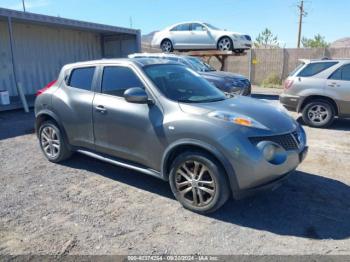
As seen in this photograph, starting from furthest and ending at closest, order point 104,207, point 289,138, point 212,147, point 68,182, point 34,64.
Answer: point 34,64 < point 68,182 < point 104,207 < point 289,138 < point 212,147

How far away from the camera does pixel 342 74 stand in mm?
8086

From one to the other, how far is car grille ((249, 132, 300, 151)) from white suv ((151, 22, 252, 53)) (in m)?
12.9

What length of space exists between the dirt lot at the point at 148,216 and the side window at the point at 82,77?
1370 mm

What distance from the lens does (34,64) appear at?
44.8ft

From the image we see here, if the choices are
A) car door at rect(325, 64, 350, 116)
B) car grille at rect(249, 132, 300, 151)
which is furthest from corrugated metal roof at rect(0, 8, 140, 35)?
car grille at rect(249, 132, 300, 151)

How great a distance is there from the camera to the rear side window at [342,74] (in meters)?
8.02

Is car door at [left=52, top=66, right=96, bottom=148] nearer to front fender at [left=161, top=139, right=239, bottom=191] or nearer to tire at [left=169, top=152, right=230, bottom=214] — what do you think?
front fender at [left=161, top=139, right=239, bottom=191]

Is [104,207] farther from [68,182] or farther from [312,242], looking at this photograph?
[312,242]

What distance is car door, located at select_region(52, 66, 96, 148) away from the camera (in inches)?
192

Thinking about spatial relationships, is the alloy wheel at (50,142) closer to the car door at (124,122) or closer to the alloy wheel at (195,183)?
the car door at (124,122)

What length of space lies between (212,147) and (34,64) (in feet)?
39.9

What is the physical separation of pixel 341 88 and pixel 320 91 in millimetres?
465

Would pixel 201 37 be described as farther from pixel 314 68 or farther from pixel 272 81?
pixel 314 68

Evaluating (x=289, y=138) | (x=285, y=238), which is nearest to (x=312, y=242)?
(x=285, y=238)
